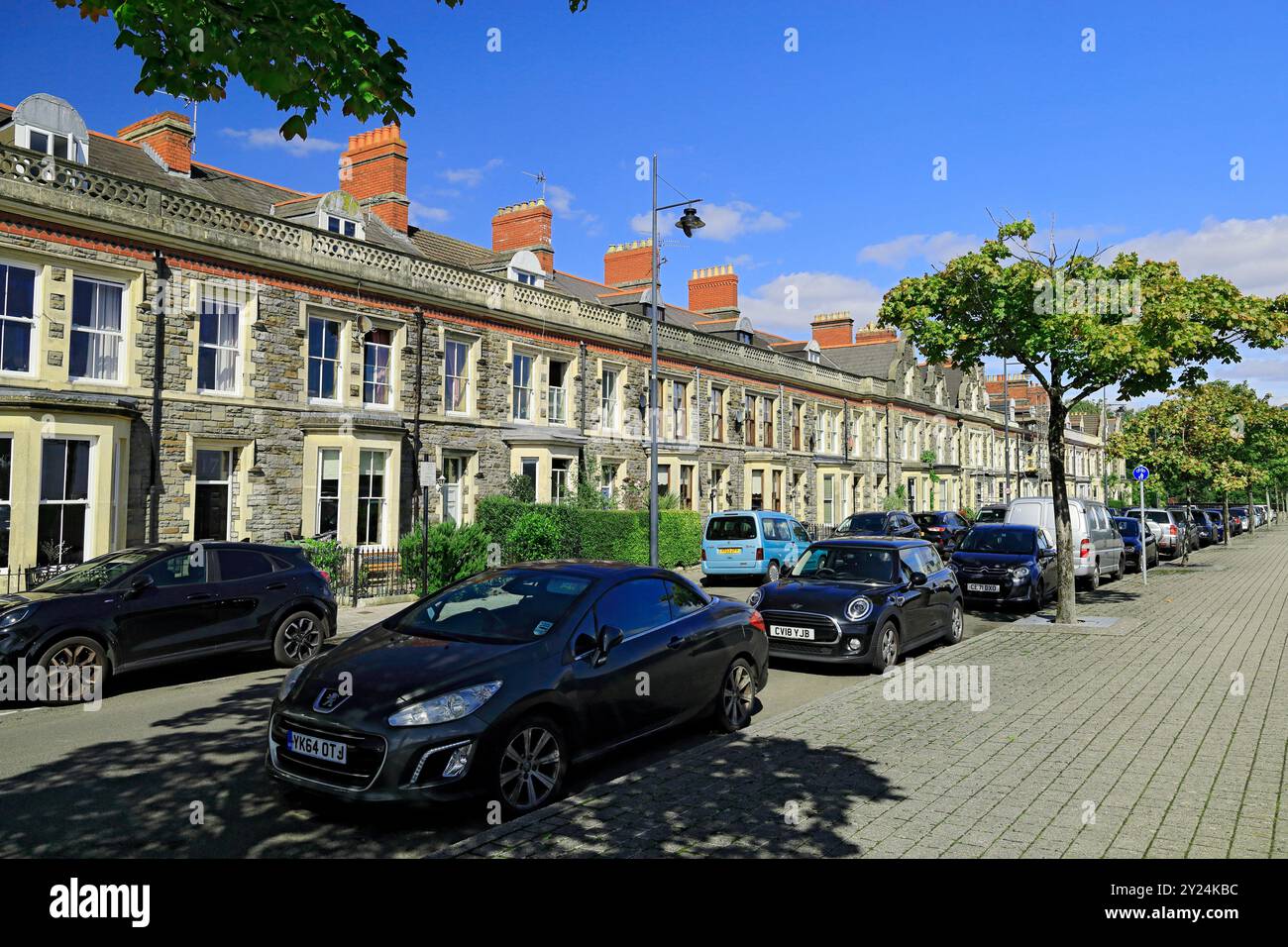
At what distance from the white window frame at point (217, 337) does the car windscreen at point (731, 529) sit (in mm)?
11568

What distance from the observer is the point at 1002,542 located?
58.5ft

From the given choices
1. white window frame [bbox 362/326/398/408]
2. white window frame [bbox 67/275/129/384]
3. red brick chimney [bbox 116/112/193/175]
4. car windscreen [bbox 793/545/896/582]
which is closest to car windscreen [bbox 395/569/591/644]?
car windscreen [bbox 793/545/896/582]

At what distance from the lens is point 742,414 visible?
117 feet

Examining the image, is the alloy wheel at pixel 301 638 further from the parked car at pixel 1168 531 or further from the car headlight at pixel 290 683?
the parked car at pixel 1168 531

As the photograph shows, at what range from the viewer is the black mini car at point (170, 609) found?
8.44m

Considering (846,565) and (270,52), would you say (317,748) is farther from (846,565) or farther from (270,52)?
(846,565)

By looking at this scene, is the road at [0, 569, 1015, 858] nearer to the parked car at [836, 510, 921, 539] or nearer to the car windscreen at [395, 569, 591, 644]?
the car windscreen at [395, 569, 591, 644]

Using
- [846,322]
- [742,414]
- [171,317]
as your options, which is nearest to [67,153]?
[171,317]

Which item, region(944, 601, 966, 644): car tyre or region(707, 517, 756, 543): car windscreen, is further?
region(707, 517, 756, 543): car windscreen

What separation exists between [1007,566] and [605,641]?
42.7 feet

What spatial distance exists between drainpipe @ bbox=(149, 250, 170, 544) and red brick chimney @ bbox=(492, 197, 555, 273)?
15181 millimetres

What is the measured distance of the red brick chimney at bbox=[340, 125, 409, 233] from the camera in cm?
2550
